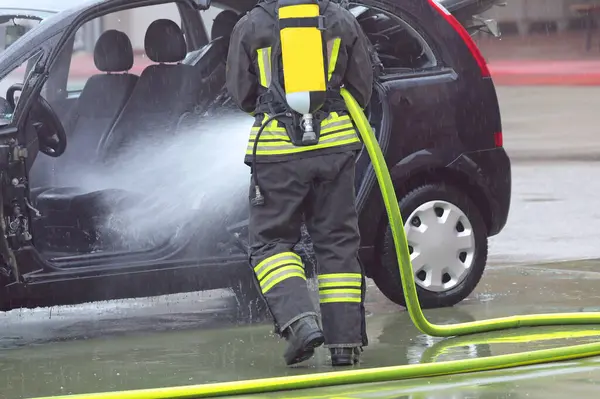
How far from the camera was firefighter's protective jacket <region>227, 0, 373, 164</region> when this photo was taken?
6637 mm

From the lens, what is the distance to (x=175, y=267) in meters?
7.62

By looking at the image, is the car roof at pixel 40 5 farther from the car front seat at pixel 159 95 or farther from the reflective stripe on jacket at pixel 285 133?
the reflective stripe on jacket at pixel 285 133

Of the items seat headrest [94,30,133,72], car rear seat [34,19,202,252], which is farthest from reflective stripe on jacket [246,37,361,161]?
seat headrest [94,30,133,72]

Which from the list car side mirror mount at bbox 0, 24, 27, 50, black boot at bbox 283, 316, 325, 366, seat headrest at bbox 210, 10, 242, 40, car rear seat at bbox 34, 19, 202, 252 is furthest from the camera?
seat headrest at bbox 210, 10, 242, 40

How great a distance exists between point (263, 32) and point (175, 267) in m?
1.48

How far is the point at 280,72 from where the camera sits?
6.66 metres

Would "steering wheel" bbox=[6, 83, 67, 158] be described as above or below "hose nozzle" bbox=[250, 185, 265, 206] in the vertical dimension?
above

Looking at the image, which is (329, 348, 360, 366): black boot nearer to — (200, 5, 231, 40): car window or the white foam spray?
the white foam spray

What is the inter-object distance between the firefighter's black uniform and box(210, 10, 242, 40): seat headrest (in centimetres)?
158

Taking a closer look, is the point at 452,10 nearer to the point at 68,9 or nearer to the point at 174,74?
the point at 174,74

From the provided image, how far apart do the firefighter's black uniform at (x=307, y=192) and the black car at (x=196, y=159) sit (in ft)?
3.39

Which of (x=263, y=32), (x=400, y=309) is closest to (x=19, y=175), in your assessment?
(x=263, y=32)

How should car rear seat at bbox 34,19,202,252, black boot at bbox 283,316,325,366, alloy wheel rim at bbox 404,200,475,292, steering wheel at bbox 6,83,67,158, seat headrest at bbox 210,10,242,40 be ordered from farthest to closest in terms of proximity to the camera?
seat headrest at bbox 210,10,242,40 → car rear seat at bbox 34,19,202,252 → alloy wheel rim at bbox 404,200,475,292 → steering wheel at bbox 6,83,67,158 → black boot at bbox 283,316,325,366

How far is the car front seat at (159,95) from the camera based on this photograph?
26.8ft
